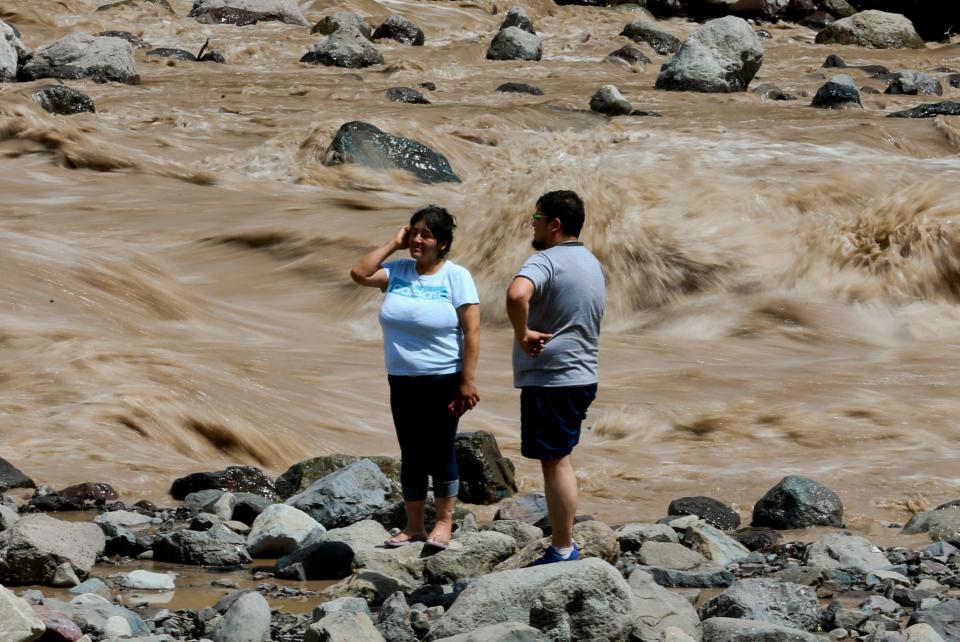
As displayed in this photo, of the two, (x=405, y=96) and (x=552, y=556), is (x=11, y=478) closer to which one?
(x=552, y=556)

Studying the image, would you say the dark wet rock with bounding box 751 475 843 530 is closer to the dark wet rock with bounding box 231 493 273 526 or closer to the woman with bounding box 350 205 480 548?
the woman with bounding box 350 205 480 548

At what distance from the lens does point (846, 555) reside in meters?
5.73

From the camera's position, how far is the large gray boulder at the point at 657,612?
14.4 ft

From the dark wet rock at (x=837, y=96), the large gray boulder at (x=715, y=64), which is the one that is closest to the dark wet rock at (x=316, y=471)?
the dark wet rock at (x=837, y=96)

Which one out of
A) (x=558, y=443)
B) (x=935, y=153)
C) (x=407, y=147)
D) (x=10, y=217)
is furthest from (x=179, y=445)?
(x=935, y=153)

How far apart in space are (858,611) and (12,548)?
108 inches

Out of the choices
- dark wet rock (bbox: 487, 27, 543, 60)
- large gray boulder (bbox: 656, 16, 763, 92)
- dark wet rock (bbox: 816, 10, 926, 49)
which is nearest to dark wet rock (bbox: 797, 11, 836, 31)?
dark wet rock (bbox: 816, 10, 926, 49)

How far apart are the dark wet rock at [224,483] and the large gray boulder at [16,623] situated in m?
2.77

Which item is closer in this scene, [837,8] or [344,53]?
[344,53]

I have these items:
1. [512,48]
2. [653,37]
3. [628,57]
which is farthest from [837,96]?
[653,37]

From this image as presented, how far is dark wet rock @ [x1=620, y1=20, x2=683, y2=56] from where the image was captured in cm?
3167

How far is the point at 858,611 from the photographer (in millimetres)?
4812

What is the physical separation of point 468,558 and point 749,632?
Answer: 1.30 meters

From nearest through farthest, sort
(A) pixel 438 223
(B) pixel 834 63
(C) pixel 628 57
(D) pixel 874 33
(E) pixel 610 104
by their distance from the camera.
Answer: (A) pixel 438 223 → (E) pixel 610 104 → (C) pixel 628 57 → (B) pixel 834 63 → (D) pixel 874 33
